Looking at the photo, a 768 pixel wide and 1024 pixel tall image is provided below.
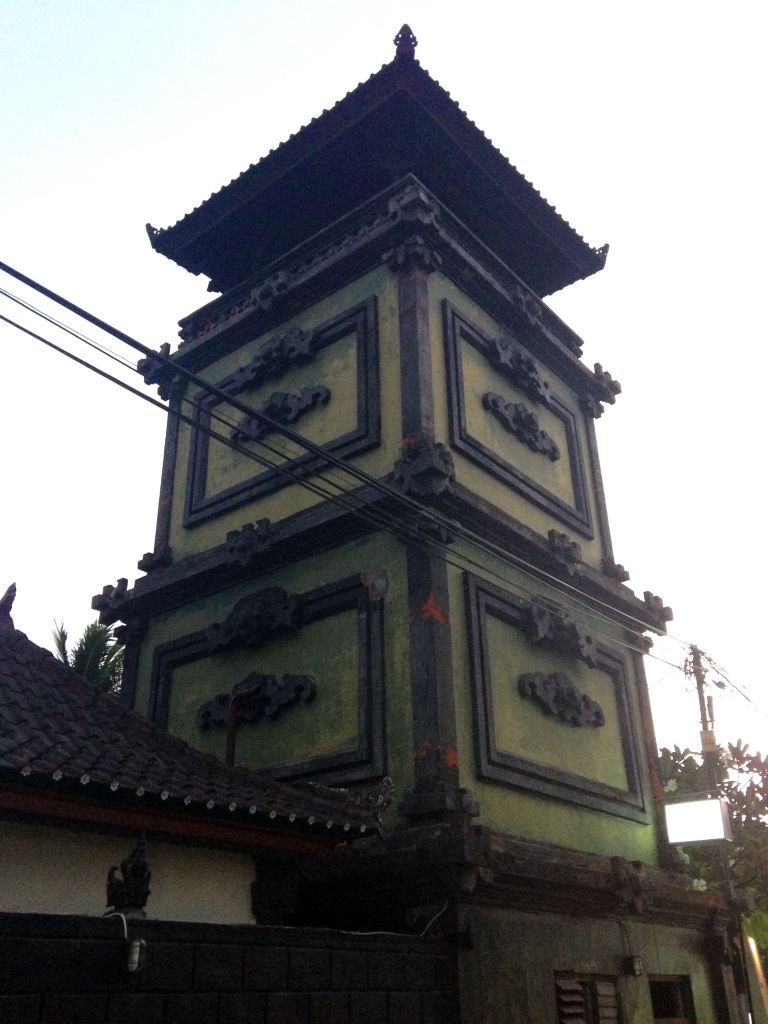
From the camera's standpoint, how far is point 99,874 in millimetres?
8445

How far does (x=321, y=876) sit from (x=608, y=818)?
465 centimetres

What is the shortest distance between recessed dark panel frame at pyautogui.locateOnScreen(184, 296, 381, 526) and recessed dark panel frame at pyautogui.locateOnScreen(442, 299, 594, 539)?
1.10 metres

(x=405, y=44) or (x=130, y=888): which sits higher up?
(x=405, y=44)

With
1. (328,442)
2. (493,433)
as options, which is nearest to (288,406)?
(328,442)

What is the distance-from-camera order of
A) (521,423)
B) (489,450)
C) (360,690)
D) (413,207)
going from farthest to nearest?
(521,423), (413,207), (489,450), (360,690)

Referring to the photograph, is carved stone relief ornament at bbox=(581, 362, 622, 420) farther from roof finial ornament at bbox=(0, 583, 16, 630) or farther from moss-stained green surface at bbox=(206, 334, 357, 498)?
roof finial ornament at bbox=(0, 583, 16, 630)

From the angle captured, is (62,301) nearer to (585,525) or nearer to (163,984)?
(163,984)

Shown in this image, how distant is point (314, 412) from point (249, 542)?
238 cm

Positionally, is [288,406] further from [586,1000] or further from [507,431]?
[586,1000]

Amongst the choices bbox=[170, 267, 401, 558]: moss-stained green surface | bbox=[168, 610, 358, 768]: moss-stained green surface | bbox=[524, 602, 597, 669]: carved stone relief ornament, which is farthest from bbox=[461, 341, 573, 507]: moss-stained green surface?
bbox=[168, 610, 358, 768]: moss-stained green surface

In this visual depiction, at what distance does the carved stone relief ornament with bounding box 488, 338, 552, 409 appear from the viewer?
1555 centimetres

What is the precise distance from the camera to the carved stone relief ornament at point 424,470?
39.9 feet

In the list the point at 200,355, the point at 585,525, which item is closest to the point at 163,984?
the point at 585,525

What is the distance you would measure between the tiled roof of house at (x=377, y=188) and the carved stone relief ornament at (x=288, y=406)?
4.00 meters
